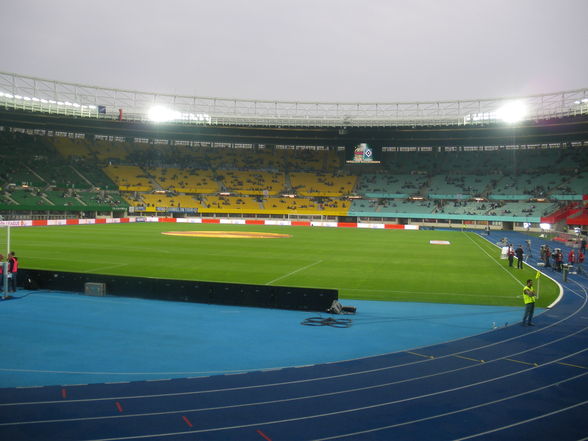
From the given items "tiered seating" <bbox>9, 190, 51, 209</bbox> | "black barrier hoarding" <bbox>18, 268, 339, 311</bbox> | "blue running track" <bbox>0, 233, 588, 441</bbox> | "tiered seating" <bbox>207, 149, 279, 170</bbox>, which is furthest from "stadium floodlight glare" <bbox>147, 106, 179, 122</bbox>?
"blue running track" <bbox>0, 233, 588, 441</bbox>

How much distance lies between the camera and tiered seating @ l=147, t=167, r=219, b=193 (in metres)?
94.9

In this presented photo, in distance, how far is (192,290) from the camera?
19219 millimetres

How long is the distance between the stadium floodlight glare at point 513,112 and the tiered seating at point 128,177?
218 ft

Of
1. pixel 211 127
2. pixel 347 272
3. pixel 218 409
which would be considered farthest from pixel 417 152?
pixel 218 409

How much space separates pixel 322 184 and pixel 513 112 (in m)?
39.2

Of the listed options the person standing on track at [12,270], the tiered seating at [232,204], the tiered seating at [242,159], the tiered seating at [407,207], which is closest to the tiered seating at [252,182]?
the tiered seating at [242,159]

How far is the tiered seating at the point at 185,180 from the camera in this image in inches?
3738

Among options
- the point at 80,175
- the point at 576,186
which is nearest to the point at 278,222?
the point at 80,175

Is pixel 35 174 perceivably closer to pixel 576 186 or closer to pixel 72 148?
pixel 72 148

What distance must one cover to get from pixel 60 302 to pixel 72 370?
28.0ft

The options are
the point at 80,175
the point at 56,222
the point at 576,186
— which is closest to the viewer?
the point at 56,222

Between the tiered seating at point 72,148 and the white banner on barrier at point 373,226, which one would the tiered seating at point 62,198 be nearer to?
the tiered seating at point 72,148

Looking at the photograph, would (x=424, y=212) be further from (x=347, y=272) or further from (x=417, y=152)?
(x=347, y=272)

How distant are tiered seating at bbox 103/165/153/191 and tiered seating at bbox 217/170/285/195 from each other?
51.0 ft
